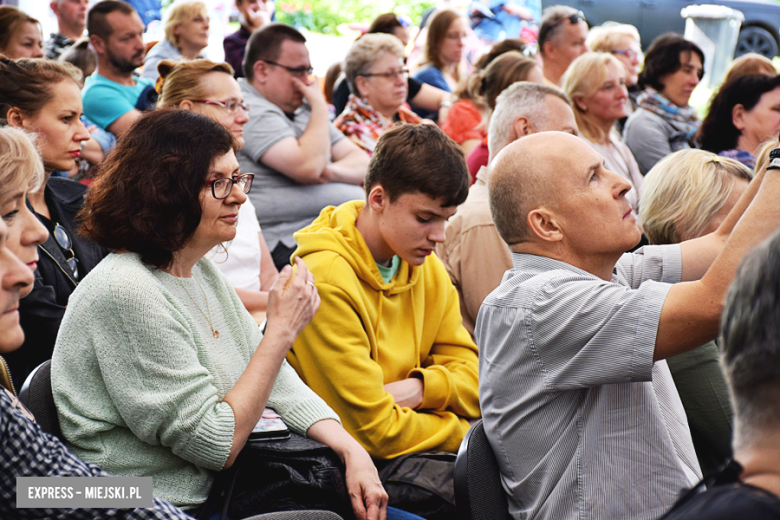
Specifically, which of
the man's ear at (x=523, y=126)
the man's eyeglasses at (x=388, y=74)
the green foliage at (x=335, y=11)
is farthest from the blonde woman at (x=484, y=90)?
the green foliage at (x=335, y=11)

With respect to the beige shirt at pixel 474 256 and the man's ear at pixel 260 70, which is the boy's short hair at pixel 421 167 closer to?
the beige shirt at pixel 474 256

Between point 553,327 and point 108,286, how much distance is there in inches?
38.1

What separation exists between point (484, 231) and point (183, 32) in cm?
346

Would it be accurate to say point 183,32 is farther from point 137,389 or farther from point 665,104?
point 137,389

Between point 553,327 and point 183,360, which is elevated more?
point 553,327

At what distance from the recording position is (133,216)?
175 cm

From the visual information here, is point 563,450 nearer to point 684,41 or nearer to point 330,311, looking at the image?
point 330,311

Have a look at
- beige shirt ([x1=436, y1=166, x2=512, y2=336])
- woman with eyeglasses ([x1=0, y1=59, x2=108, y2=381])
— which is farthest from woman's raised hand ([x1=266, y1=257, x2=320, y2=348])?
beige shirt ([x1=436, y1=166, x2=512, y2=336])

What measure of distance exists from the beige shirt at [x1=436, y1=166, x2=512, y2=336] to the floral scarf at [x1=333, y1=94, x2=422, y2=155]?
5.74 feet

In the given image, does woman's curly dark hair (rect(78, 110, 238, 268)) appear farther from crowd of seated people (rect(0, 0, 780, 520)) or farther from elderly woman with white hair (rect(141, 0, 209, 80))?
elderly woman with white hair (rect(141, 0, 209, 80))

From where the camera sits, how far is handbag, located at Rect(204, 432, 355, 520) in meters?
1.66

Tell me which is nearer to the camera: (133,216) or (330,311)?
(133,216)

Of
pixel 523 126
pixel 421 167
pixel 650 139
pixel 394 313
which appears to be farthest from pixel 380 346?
pixel 650 139

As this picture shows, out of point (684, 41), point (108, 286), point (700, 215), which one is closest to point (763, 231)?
point (700, 215)
